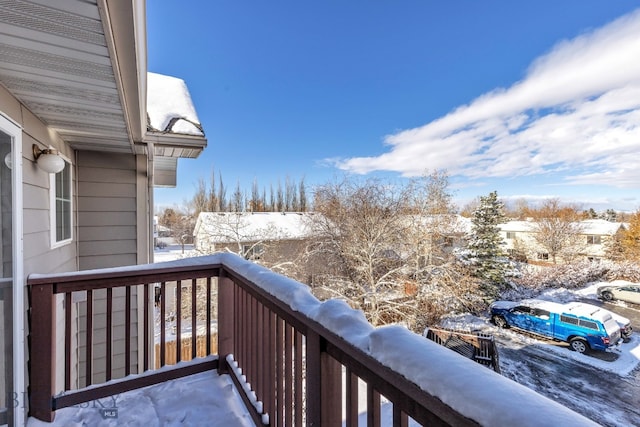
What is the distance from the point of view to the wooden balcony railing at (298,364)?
57 centimetres

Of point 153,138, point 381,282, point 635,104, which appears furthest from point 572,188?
point 153,138

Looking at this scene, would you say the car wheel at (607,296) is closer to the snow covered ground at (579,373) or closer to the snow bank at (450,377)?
the snow covered ground at (579,373)

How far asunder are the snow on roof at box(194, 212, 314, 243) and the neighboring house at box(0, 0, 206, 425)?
29.6 ft

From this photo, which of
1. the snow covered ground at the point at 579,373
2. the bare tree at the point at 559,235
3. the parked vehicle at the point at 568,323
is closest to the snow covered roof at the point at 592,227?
the bare tree at the point at 559,235

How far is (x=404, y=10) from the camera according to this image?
9.82 m

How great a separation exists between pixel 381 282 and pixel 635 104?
1278cm

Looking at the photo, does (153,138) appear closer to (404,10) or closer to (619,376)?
(404,10)

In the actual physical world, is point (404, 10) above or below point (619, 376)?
above

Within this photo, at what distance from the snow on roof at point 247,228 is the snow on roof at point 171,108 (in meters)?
9.30

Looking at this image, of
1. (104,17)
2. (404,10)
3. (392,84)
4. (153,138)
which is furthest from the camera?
(392,84)

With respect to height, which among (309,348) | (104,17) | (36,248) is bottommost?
(309,348)

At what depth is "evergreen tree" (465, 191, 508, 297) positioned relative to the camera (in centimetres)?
1421

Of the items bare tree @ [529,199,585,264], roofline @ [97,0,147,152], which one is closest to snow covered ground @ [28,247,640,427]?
roofline @ [97,0,147,152]

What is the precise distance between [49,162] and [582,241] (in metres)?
27.0
